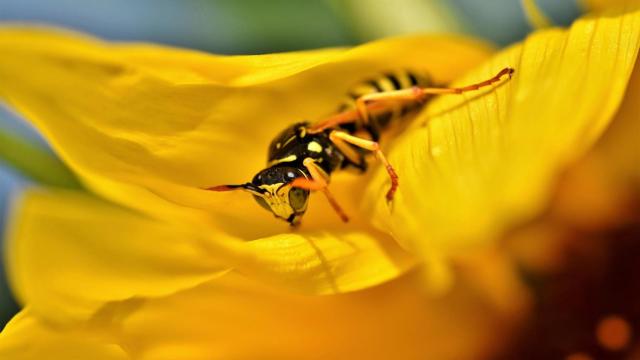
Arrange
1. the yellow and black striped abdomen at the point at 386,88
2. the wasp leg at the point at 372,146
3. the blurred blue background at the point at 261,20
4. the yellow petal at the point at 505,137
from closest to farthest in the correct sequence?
1. the yellow petal at the point at 505,137
2. the wasp leg at the point at 372,146
3. the yellow and black striped abdomen at the point at 386,88
4. the blurred blue background at the point at 261,20

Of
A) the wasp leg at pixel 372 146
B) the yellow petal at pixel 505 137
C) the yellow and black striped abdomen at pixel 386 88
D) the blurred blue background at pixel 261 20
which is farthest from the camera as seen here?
the blurred blue background at pixel 261 20

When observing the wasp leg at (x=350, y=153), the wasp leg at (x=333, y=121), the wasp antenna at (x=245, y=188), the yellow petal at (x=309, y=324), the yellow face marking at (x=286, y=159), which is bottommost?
the yellow petal at (x=309, y=324)

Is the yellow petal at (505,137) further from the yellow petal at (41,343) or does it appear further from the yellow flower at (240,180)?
the yellow petal at (41,343)

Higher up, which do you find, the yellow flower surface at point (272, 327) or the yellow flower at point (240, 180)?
the yellow flower at point (240, 180)

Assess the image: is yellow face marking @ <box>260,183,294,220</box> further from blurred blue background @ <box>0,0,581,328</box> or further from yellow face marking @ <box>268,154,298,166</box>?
blurred blue background @ <box>0,0,581,328</box>

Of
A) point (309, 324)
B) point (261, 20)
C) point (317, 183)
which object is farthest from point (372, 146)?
point (261, 20)

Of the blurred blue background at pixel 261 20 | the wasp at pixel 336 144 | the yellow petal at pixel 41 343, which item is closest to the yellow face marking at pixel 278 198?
the wasp at pixel 336 144

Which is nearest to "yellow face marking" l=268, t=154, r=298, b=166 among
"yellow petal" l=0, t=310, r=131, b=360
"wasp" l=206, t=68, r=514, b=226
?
"wasp" l=206, t=68, r=514, b=226
